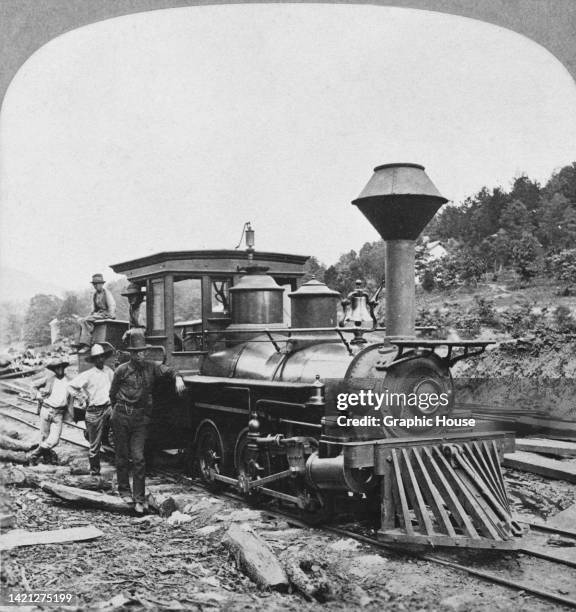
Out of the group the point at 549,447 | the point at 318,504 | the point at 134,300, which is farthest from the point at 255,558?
the point at 549,447

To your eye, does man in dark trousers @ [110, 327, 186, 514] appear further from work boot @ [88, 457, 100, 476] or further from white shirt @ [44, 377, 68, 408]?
white shirt @ [44, 377, 68, 408]

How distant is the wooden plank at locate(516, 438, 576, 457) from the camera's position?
7.58 m

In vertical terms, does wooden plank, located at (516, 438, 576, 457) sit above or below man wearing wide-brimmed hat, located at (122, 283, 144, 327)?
below

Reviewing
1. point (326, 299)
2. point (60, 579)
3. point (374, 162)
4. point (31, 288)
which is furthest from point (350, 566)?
point (31, 288)

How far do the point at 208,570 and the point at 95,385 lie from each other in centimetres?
366

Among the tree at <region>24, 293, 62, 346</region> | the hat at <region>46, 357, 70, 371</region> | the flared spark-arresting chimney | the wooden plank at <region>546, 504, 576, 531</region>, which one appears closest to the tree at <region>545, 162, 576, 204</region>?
the flared spark-arresting chimney

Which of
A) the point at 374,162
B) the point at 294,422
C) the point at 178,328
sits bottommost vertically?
the point at 294,422

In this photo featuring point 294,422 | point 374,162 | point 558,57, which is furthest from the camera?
point 294,422

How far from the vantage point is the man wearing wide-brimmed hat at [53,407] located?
739 cm

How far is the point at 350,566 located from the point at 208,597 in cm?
108

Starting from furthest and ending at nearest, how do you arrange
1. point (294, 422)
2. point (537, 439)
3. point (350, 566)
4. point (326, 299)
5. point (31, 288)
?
point (537, 439) → point (326, 299) → point (294, 422) → point (31, 288) → point (350, 566)

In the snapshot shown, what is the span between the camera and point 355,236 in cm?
552

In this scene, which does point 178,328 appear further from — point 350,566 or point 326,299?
point 350,566

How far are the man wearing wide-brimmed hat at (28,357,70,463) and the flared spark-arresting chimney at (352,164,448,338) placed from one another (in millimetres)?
4097
